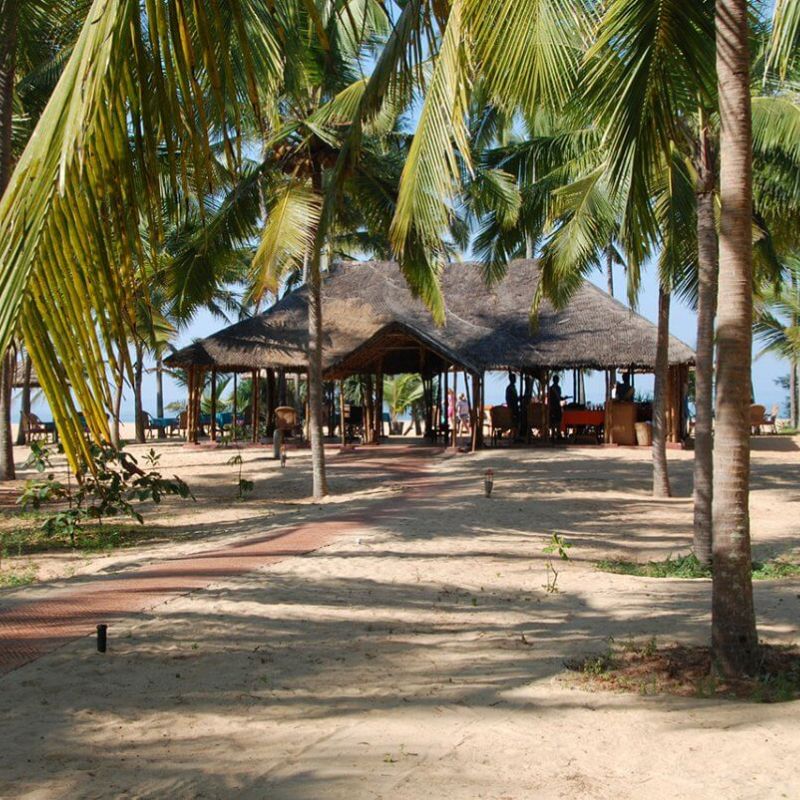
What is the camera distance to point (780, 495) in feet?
49.3

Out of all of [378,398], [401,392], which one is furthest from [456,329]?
[401,392]

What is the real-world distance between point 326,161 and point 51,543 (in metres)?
7.25

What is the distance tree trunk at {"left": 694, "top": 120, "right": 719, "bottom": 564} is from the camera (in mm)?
9711

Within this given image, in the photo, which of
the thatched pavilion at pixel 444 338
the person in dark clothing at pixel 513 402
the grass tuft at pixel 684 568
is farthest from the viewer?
the person in dark clothing at pixel 513 402

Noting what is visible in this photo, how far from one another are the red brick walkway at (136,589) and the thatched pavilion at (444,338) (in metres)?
10.5

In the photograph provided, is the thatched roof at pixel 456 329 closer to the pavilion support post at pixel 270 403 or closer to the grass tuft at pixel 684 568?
the pavilion support post at pixel 270 403

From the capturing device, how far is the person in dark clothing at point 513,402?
2328 cm

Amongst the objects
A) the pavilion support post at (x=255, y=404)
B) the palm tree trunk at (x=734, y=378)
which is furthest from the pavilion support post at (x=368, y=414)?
the palm tree trunk at (x=734, y=378)

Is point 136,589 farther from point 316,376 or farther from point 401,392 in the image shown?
point 401,392

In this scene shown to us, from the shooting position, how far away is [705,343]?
32.3ft

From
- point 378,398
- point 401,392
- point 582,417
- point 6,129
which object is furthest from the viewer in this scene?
point 401,392

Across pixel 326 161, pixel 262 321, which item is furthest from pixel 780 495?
pixel 262 321

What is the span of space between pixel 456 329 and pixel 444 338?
2.65ft

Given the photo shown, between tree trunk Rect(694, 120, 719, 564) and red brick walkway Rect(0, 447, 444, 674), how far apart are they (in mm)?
4166
